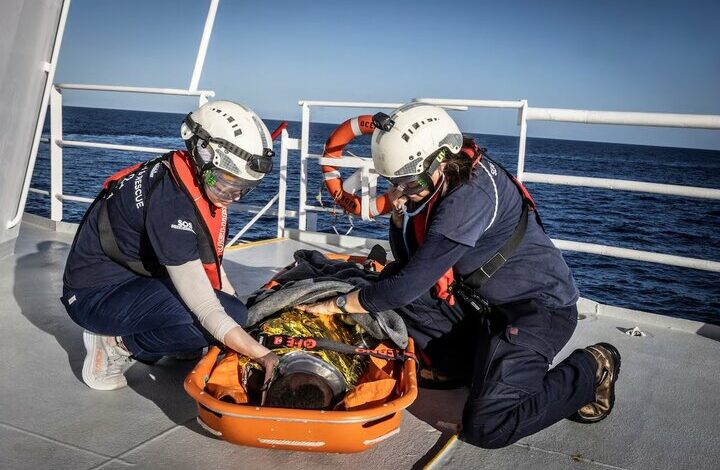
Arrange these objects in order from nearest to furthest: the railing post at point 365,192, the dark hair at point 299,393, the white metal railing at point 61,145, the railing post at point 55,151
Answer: the dark hair at point 299,393 → the railing post at point 365,192 → the white metal railing at point 61,145 → the railing post at point 55,151

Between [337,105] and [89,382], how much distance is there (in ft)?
11.1

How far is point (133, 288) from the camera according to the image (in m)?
2.85

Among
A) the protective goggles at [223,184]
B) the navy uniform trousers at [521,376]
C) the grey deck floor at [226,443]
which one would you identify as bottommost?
the grey deck floor at [226,443]

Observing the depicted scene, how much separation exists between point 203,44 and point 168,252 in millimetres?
3277

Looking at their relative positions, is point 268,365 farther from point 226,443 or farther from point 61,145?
point 61,145

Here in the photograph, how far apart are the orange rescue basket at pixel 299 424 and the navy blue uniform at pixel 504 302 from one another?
40cm

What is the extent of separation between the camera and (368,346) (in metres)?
2.89

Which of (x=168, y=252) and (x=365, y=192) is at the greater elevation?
(x=168, y=252)

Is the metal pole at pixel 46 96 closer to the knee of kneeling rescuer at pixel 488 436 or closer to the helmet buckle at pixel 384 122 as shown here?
the helmet buckle at pixel 384 122

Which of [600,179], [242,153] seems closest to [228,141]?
[242,153]

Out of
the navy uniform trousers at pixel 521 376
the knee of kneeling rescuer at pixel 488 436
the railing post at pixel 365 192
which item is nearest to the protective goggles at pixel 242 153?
the navy uniform trousers at pixel 521 376

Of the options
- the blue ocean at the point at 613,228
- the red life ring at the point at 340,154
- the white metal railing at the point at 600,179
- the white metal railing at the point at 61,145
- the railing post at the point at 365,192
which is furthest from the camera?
the blue ocean at the point at 613,228

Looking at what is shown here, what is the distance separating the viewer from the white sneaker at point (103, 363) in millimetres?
2871

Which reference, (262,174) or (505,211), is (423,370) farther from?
(262,174)
